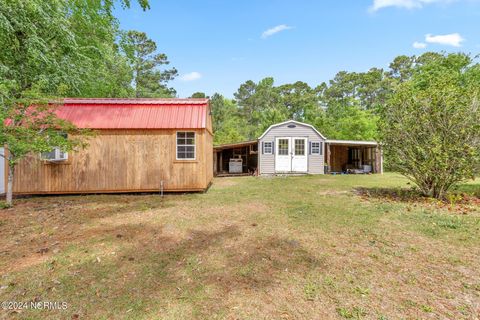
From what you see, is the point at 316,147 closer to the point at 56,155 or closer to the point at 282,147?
the point at 282,147

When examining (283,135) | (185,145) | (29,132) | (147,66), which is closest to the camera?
(29,132)

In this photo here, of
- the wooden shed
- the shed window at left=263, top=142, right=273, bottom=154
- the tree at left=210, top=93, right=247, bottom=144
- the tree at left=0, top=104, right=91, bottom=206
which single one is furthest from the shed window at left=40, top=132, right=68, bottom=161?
the tree at left=210, top=93, right=247, bottom=144

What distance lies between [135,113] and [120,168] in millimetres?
2215

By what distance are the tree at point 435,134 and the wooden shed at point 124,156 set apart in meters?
6.85

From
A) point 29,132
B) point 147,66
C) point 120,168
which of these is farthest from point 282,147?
point 147,66

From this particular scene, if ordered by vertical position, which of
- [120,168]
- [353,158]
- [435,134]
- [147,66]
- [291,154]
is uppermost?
[147,66]

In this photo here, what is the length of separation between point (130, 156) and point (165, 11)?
8457 millimetres

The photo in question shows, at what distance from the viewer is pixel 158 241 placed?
4324mm

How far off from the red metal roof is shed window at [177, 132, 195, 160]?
0.37m

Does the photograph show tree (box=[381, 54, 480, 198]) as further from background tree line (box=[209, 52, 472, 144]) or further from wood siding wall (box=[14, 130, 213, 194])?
background tree line (box=[209, 52, 472, 144])

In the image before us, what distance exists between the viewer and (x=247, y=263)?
343cm

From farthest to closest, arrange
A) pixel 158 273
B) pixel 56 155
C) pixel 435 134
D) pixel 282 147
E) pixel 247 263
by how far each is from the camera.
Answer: pixel 282 147
pixel 56 155
pixel 435 134
pixel 247 263
pixel 158 273

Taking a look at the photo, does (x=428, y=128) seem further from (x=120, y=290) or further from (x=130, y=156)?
(x=130, y=156)

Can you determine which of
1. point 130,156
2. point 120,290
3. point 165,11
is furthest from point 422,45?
point 120,290
